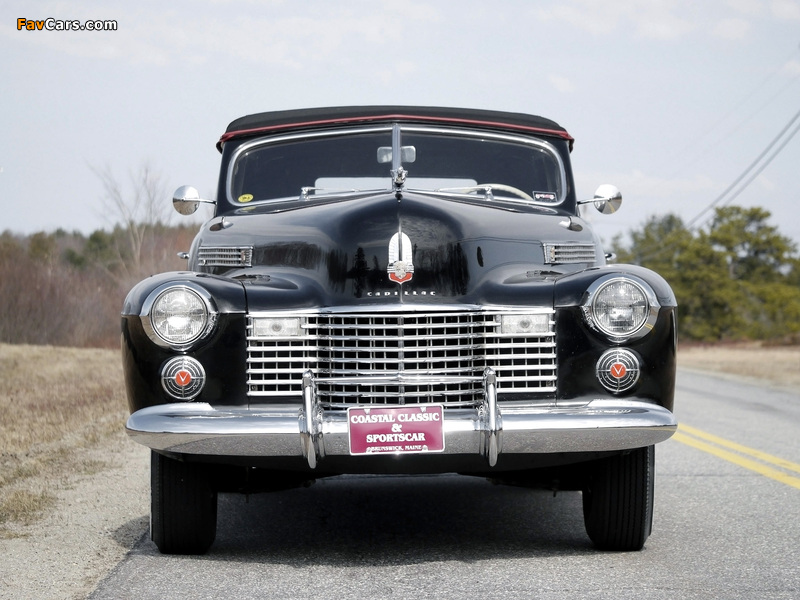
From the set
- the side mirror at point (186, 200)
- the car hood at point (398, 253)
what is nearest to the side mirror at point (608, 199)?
the car hood at point (398, 253)

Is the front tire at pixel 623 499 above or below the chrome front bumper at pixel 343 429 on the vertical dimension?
below

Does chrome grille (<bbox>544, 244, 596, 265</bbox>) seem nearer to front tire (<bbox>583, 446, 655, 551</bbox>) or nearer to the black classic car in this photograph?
the black classic car

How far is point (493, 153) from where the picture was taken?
5527 millimetres

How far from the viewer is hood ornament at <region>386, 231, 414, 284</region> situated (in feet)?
13.4

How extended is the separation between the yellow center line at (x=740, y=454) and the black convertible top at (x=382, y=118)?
8.27 ft

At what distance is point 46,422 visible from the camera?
9133 mm

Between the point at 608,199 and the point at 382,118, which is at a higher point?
the point at 382,118

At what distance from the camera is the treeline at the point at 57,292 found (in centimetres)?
2708

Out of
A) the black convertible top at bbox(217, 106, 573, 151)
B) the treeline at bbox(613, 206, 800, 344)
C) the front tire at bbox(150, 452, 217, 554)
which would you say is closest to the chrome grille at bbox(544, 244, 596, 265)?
the black convertible top at bbox(217, 106, 573, 151)

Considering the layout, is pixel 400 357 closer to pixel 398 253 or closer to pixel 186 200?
pixel 398 253

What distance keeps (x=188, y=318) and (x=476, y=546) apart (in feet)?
5.14

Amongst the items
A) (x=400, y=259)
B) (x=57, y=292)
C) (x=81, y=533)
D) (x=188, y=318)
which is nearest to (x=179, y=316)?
(x=188, y=318)

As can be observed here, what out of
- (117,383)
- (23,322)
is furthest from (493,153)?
A: (23,322)

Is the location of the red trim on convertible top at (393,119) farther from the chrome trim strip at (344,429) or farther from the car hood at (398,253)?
the chrome trim strip at (344,429)
